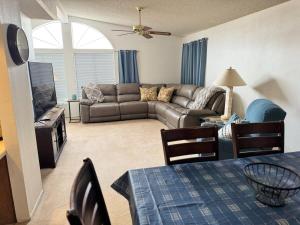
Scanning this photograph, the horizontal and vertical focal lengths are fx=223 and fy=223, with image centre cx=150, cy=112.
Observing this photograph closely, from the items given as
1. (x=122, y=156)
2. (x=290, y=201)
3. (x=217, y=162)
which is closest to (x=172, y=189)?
(x=217, y=162)

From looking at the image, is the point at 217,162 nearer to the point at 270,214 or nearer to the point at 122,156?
the point at 270,214

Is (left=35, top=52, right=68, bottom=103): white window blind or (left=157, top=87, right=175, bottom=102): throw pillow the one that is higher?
(left=35, top=52, right=68, bottom=103): white window blind

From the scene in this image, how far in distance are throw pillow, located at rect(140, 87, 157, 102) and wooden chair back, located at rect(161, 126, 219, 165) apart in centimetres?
439

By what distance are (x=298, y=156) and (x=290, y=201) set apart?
646 millimetres

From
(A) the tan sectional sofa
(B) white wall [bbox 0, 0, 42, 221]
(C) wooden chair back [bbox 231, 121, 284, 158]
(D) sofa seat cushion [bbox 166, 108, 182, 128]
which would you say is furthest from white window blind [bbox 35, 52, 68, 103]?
(C) wooden chair back [bbox 231, 121, 284, 158]

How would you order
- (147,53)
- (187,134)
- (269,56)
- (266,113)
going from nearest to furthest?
(187,134) < (266,113) < (269,56) < (147,53)

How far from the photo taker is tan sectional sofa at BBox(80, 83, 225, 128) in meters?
5.12

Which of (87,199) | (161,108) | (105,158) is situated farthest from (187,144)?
(161,108)

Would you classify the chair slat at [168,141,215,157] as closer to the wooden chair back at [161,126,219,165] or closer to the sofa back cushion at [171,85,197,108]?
the wooden chair back at [161,126,219,165]

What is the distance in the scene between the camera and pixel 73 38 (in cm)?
595

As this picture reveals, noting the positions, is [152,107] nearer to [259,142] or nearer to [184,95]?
[184,95]

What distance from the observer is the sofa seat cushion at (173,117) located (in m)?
4.39

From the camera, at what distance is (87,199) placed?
95 centimetres

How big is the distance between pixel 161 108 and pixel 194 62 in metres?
1.52
